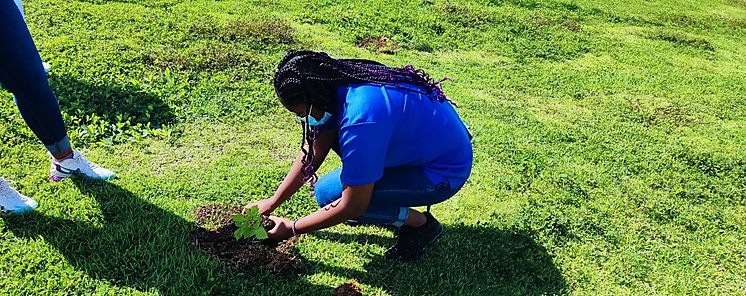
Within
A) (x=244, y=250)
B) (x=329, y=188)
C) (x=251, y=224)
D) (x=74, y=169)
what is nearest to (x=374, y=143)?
(x=329, y=188)

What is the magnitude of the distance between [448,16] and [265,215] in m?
5.24

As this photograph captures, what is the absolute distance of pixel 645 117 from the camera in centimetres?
535

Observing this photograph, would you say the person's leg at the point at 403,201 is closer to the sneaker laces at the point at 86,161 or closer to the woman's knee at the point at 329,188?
the woman's knee at the point at 329,188

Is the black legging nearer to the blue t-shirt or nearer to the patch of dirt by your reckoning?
the blue t-shirt

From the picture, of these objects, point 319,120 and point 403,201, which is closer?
point 319,120

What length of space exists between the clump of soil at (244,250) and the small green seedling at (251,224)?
0.19m

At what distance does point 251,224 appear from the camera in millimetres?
2789

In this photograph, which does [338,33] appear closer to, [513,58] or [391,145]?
[513,58]

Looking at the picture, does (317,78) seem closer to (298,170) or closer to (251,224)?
(298,170)

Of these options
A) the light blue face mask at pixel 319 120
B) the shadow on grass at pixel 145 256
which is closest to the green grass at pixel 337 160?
the shadow on grass at pixel 145 256

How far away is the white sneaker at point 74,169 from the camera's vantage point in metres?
3.32

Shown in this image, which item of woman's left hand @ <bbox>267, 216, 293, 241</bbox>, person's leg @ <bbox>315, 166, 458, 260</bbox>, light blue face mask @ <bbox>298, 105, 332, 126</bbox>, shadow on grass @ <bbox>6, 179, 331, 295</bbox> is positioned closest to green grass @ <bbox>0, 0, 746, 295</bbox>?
shadow on grass @ <bbox>6, 179, 331, 295</bbox>

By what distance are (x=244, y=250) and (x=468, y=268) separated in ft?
3.92

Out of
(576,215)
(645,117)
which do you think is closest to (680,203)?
(576,215)
